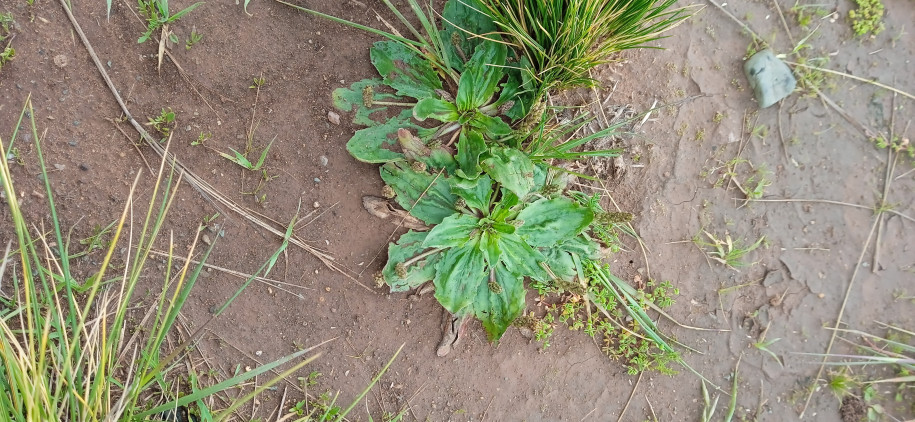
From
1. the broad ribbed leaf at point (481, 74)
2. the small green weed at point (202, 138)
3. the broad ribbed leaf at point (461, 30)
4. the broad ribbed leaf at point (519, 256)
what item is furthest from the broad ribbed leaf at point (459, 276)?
the small green weed at point (202, 138)

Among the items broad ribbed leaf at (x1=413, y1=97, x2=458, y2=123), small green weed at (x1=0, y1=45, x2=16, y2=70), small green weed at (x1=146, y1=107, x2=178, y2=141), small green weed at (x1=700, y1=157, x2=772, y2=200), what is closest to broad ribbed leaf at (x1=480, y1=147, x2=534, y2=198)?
broad ribbed leaf at (x1=413, y1=97, x2=458, y2=123)

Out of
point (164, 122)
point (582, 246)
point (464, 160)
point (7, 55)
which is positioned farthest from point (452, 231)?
point (7, 55)

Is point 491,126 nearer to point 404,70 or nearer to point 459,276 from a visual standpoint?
point 404,70

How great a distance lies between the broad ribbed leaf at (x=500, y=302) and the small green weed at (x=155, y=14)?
1736 millimetres

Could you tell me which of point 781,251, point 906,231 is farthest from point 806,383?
point 906,231

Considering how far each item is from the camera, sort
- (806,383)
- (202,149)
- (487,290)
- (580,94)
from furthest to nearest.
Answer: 1. (806,383)
2. (580,94)
3. (487,290)
4. (202,149)

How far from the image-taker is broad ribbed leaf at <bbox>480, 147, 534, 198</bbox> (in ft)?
7.38

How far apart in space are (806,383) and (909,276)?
814 mm

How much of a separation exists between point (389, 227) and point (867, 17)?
8.89ft

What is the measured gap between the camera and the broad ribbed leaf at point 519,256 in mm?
2406

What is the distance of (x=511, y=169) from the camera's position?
227 cm

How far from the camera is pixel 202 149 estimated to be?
2.34 meters

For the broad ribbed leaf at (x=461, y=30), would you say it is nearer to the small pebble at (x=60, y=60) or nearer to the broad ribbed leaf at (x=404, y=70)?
the broad ribbed leaf at (x=404, y=70)

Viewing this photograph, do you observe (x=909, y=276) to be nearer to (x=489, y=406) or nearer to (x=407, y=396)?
(x=489, y=406)
